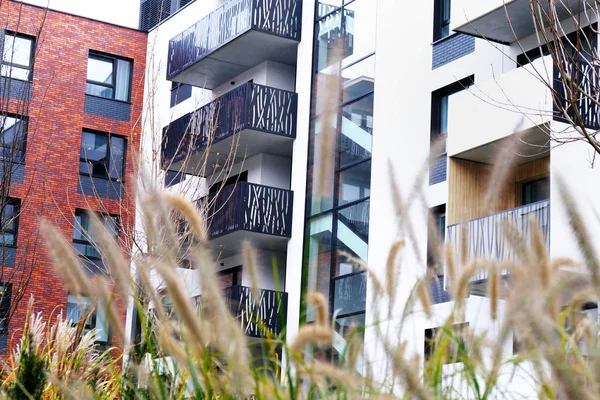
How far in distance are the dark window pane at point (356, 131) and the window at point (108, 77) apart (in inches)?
400

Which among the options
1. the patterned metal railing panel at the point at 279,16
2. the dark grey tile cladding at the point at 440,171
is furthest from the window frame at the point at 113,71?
the dark grey tile cladding at the point at 440,171

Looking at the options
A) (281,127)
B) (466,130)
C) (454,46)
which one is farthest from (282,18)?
(466,130)

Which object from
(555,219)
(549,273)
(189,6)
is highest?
(189,6)

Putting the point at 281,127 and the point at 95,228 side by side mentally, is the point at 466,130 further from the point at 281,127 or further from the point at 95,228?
the point at 95,228

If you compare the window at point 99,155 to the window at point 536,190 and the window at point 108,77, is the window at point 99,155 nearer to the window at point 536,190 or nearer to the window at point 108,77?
the window at point 108,77

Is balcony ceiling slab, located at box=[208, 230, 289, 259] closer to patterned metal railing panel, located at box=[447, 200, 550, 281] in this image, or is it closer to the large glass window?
the large glass window

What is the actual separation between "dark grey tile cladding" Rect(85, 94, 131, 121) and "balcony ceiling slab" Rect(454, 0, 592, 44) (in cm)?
1312

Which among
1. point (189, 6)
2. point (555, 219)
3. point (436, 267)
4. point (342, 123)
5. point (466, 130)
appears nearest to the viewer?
point (436, 267)

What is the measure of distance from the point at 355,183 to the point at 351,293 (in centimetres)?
194

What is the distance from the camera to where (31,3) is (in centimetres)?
2573

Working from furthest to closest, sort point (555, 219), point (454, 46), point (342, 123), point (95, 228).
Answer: point (342, 123), point (454, 46), point (555, 219), point (95, 228)

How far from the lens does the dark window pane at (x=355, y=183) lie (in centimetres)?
1711

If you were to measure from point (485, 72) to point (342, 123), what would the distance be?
3161 mm

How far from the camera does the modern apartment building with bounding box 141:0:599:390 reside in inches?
555
